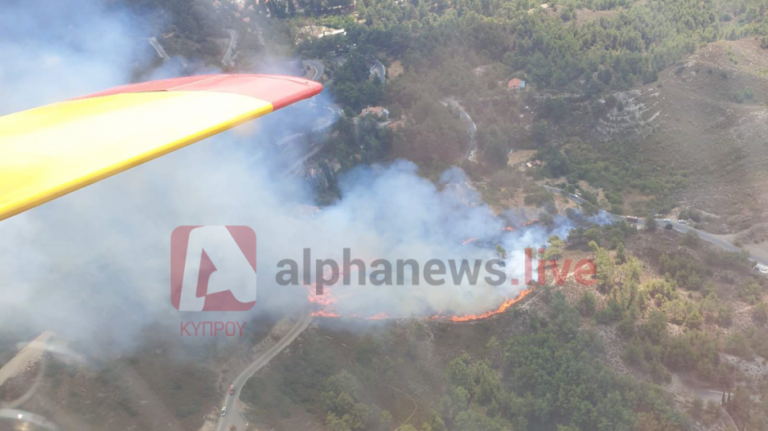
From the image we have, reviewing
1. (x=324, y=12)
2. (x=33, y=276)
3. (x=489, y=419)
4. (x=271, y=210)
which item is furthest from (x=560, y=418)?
(x=324, y=12)

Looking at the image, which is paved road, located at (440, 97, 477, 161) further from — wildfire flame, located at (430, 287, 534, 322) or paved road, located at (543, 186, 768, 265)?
wildfire flame, located at (430, 287, 534, 322)

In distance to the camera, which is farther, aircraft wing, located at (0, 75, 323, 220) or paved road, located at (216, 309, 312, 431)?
paved road, located at (216, 309, 312, 431)

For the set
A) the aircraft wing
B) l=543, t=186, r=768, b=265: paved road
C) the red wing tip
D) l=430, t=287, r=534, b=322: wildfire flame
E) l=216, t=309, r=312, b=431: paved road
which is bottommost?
l=543, t=186, r=768, b=265: paved road

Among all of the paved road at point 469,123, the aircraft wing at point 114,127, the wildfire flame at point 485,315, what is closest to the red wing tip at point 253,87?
the aircraft wing at point 114,127

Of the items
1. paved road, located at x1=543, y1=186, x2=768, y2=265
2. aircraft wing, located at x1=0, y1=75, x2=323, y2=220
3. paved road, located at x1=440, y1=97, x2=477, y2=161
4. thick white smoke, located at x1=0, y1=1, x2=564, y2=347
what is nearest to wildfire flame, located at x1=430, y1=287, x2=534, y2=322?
thick white smoke, located at x1=0, y1=1, x2=564, y2=347

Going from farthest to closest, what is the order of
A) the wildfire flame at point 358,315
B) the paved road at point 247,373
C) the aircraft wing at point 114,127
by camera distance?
1. the wildfire flame at point 358,315
2. the paved road at point 247,373
3. the aircraft wing at point 114,127

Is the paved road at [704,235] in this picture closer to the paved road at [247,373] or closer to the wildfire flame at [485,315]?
the wildfire flame at [485,315]
